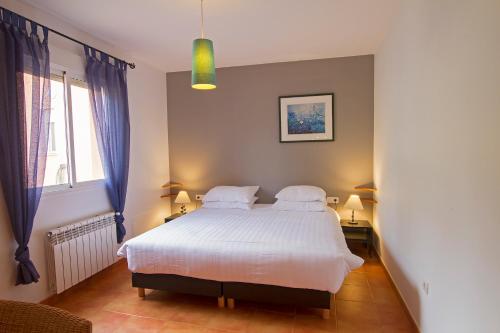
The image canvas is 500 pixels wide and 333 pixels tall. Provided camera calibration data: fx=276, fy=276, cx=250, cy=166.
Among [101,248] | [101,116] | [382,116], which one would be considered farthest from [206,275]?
[382,116]

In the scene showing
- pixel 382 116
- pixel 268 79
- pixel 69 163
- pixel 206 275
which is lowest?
pixel 206 275

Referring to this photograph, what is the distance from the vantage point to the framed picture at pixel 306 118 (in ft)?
12.4

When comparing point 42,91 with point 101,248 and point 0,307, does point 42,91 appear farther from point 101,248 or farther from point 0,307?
point 0,307

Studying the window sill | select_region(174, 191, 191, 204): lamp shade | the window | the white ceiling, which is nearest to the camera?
the white ceiling

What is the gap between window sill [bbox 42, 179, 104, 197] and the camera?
2472 mm

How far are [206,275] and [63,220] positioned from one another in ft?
4.86

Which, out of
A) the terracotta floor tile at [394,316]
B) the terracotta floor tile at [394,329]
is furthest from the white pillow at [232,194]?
the terracotta floor tile at [394,329]

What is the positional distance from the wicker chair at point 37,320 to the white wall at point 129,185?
137 centimetres

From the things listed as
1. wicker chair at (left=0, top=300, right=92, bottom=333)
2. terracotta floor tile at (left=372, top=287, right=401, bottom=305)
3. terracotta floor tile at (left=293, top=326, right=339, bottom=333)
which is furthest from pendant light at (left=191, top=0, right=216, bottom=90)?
terracotta floor tile at (left=372, top=287, right=401, bottom=305)

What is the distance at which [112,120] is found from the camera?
3.10 m

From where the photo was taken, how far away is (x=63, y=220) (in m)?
2.59

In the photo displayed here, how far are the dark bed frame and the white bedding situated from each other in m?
0.08

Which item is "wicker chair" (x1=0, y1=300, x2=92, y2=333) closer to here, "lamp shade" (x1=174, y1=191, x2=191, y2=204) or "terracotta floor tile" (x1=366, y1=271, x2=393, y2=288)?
"terracotta floor tile" (x1=366, y1=271, x2=393, y2=288)

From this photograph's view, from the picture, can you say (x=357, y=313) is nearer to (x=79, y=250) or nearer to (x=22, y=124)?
(x=79, y=250)
